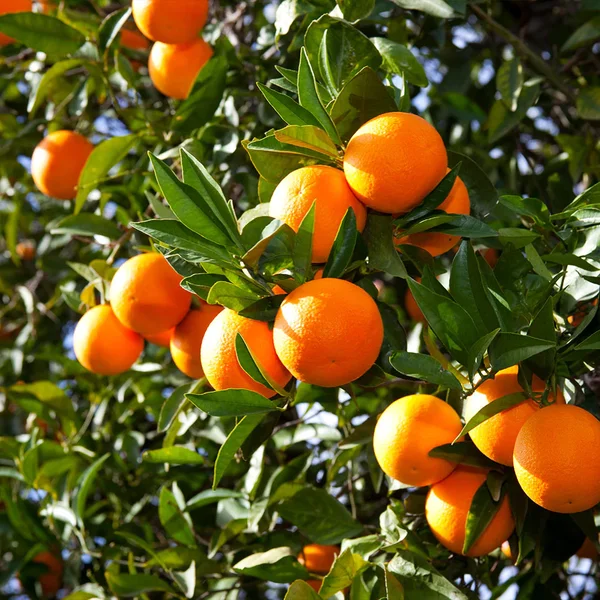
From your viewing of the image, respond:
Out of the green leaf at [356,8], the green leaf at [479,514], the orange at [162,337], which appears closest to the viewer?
the green leaf at [479,514]

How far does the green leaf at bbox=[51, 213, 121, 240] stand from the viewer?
1.99 metres

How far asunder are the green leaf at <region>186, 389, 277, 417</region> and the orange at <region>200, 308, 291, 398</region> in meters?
0.06

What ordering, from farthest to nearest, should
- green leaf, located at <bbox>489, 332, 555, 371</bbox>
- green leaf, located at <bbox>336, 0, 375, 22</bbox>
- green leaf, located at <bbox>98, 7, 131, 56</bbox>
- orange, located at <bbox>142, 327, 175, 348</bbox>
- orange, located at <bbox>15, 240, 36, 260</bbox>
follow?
orange, located at <bbox>15, 240, 36, 260</bbox>, green leaf, located at <bbox>98, 7, 131, 56</bbox>, orange, located at <bbox>142, 327, 175, 348</bbox>, green leaf, located at <bbox>336, 0, 375, 22</bbox>, green leaf, located at <bbox>489, 332, 555, 371</bbox>

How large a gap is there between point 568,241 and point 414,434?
1.56ft

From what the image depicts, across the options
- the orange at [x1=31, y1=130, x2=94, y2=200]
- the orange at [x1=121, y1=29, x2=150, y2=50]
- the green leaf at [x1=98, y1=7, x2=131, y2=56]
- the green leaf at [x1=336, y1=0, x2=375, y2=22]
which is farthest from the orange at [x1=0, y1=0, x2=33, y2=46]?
the green leaf at [x1=336, y1=0, x2=375, y2=22]

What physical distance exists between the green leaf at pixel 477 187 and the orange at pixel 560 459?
47 centimetres

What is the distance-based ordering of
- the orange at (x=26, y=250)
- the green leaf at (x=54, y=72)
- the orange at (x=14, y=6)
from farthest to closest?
the orange at (x=26, y=250), the orange at (x=14, y=6), the green leaf at (x=54, y=72)

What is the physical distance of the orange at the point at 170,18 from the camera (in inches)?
70.4

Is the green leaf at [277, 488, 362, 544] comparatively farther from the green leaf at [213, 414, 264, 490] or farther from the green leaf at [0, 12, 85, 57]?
the green leaf at [0, 12, 85, 57]

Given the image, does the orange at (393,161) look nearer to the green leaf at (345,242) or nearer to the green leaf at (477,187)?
the green leaf at (345,242)

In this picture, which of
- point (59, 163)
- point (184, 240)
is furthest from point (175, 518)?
point (59, 163)

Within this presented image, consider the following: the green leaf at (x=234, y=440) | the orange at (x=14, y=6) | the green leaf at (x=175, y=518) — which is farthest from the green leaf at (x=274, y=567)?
the orange at (x=14, y=6)

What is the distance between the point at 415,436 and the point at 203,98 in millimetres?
952

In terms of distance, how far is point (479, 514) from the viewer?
1355mm
